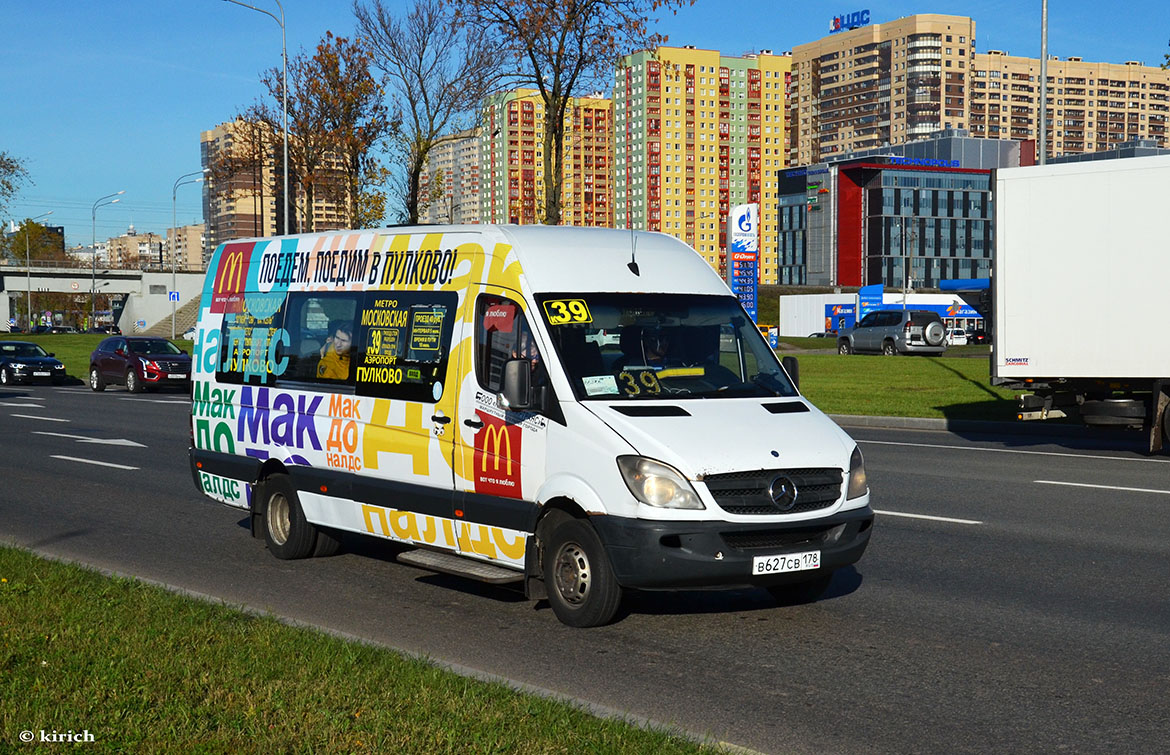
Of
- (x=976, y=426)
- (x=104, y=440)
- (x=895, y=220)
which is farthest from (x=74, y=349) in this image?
(x=895, y=220)

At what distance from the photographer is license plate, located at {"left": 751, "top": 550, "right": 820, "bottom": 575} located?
688 cm

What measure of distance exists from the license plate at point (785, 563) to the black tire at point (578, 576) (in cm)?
76

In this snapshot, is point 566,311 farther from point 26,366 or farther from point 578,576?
point 26,366

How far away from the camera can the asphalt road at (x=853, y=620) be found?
5562 mm

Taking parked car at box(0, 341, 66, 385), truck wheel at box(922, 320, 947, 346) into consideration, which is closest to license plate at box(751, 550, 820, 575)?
parked car at box(0, 341, 66, 385)

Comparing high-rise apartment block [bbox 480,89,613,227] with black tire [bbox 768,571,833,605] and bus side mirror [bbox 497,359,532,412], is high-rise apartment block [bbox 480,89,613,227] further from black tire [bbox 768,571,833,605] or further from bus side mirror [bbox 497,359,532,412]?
bus side mirror [bbox 497,359,532,412]

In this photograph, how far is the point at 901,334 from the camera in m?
51.4

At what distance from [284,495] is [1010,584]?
202 inches

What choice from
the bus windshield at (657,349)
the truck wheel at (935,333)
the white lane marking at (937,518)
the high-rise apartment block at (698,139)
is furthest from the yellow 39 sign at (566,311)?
the high-rise apartment block at (698,139)

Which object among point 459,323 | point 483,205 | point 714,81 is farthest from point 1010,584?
point 714,81

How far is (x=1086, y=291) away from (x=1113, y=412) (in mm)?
1636

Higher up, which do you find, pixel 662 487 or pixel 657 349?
pixel 657 349

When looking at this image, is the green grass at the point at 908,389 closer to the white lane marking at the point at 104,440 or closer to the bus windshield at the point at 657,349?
the white lane marking at the point at 104,440

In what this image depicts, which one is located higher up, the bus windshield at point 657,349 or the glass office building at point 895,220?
the glass office building at point 895,220
